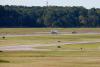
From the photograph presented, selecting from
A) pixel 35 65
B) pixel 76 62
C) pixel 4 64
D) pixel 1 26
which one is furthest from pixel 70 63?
pixel 1 26

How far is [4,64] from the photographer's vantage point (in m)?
45.1

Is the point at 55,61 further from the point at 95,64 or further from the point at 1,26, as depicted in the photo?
the point at 1,26

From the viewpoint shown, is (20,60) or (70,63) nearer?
(70,63)

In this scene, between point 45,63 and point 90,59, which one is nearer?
point 45,63

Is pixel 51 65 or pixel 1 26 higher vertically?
pixel 51 65

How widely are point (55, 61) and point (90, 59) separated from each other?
466 cm

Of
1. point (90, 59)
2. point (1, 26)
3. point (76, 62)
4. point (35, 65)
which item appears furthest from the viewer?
point (1, 26)

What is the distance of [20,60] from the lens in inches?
Result: 1966

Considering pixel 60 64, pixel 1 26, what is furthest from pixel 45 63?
pixel 1 26

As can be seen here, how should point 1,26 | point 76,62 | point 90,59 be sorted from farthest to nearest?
point 1,26 < point 90,59 < point 76,62

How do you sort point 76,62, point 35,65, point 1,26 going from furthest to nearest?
1. point 1,26
2. point 76,62
3. point 35,65

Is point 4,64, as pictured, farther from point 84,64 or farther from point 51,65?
point 84,64

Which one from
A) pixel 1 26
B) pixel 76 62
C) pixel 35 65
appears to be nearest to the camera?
pixel 35 65

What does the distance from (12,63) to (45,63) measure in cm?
346
